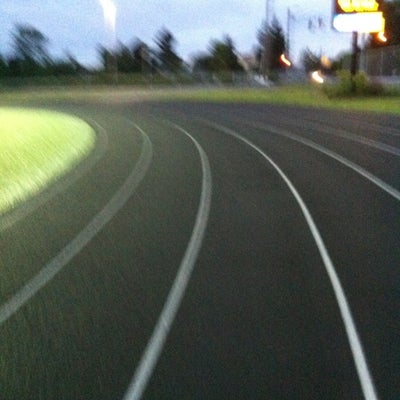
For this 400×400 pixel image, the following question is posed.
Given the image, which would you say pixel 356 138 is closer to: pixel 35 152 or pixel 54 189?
pixel 35 152

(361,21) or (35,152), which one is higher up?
(35,152)

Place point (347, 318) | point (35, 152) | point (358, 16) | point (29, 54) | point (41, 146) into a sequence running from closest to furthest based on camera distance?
1. point (347, 318)
2. point (35, 152)
3. point (41, 146)
4. point (358, 16)
5. point (29, 54)

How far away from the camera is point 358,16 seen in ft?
202

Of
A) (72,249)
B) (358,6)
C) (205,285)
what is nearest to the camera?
(205,285)

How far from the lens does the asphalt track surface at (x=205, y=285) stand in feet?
24.0

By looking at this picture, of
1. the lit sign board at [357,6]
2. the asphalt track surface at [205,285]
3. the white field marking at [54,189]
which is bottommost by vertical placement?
the lit sign board at [357,6]

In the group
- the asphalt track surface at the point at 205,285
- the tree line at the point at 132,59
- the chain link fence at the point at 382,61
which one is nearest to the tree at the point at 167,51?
the tree line at the point at 132,59

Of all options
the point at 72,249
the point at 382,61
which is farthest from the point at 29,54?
the point at 72,249

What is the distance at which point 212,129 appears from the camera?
39.1 m

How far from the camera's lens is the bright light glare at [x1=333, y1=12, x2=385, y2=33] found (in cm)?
6178

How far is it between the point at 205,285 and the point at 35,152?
1677cm

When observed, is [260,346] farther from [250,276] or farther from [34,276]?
[34,276]

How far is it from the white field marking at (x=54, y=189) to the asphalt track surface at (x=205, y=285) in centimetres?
10

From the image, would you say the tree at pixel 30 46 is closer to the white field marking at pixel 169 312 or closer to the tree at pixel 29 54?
the tree at pixel 29 54
